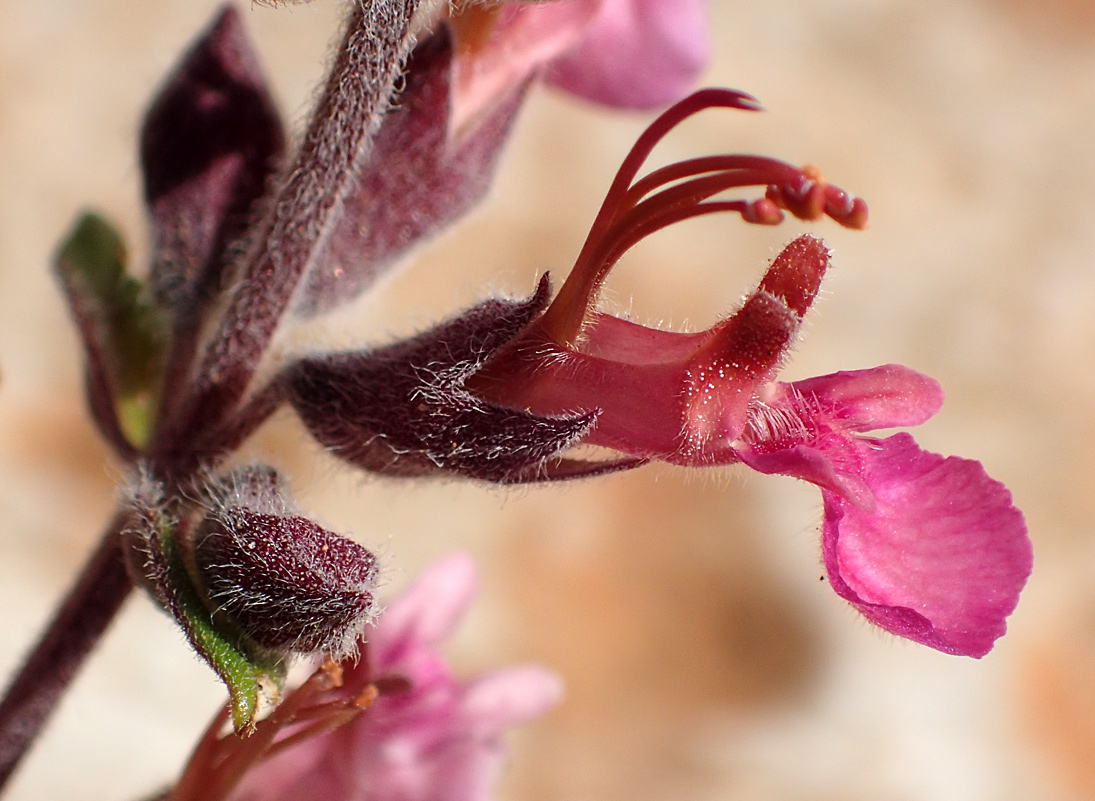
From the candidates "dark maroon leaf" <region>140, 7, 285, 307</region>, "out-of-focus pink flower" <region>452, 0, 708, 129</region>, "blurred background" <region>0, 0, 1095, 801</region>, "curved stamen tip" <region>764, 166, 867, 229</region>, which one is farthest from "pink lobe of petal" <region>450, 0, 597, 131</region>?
"blurred background" <region>0, 0, 1095, 801</region>

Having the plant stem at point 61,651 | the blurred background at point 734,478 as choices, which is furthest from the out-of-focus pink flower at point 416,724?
the blurred background at point 734,478

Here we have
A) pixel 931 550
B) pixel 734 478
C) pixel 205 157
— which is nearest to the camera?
pixel 931 550

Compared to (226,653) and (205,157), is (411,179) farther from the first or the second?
(226,653)

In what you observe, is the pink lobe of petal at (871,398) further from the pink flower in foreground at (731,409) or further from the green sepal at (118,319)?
the green sepal at (118,319)

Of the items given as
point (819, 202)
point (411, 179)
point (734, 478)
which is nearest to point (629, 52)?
point (411, 179)

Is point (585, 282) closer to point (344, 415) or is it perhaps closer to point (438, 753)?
point (344, 415)

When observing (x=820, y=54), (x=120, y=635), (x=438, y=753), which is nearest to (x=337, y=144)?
(x=438, y=753)
